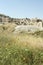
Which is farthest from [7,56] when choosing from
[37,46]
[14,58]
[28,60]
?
[37,46]

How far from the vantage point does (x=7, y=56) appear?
8.58m

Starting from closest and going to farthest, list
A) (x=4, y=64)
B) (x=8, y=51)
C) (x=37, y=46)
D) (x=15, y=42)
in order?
(x=4, y=64), (x=8, y=51), (x=37, y=46), (x=15, y=42)

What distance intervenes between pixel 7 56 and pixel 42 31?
8.48 m

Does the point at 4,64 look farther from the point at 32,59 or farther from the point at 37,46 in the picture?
the point at 37,46

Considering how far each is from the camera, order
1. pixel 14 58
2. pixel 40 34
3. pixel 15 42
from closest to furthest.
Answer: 1. pixel 14 58
2. pixel 15 42
3. pixel 40 34

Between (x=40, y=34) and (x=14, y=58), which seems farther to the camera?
(x=40, y=34)

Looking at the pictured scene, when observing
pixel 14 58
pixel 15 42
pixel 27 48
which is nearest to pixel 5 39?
pixel 15 42

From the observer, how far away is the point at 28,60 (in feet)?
28.2

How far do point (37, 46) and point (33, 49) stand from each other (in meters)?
0.58

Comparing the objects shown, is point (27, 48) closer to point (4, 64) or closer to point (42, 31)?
point (4, 64)

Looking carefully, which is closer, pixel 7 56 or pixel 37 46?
pixel 7 56

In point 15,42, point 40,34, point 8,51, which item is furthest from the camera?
point 40,34

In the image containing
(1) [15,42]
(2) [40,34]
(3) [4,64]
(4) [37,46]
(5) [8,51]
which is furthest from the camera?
(2) [40,34]

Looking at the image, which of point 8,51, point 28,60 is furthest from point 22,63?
point 8,51
